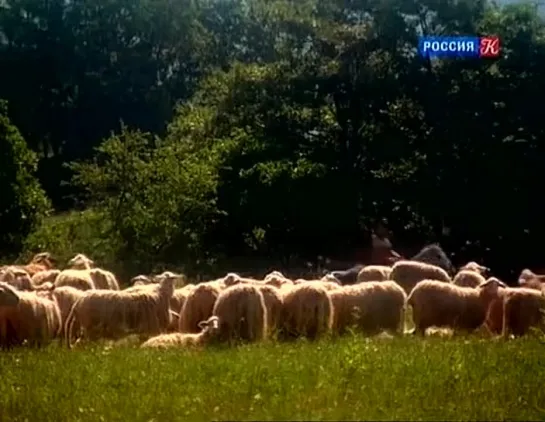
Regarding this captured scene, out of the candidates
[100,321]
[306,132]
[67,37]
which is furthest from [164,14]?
[100,321]

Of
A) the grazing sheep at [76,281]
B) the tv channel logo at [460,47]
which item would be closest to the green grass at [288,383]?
the grazing sheep at [76,281]

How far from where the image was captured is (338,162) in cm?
3650

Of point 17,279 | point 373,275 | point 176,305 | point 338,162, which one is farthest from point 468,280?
point 338,162

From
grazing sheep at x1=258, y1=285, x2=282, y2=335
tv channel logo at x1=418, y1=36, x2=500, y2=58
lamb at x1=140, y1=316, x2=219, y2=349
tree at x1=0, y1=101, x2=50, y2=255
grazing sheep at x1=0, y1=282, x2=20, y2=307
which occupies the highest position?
tv channel logo at x1=418, y1=36, x2=500, y2=58

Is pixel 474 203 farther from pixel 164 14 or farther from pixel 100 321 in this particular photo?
pixel 164 14

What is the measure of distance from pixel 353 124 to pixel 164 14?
34736mm

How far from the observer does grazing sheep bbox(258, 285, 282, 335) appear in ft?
59.5

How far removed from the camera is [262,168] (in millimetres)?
35406

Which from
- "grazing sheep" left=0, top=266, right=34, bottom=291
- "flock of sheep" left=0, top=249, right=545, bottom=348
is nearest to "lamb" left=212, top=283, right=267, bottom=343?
"flock of sheep" left=0, top=249, right=545, bottom=348

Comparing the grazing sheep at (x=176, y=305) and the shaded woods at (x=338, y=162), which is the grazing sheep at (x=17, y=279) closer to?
the grazing sheep at (x=176, y=305)

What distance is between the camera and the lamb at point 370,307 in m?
18.9

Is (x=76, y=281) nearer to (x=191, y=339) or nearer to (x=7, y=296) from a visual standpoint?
(x=7, y=296)

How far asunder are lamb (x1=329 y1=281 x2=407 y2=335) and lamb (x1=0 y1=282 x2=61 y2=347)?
4.66 metres

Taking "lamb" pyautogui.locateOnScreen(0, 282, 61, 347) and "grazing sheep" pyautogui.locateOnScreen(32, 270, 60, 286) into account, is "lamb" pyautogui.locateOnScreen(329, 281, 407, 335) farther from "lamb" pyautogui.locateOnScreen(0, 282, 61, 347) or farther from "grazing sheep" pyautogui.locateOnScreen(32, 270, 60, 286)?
"grazing sheep" pyautogui.locateOnScreen(32, 270, 60, 286)
